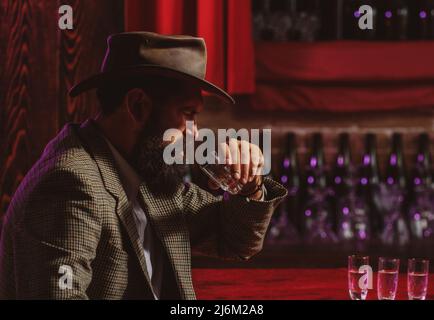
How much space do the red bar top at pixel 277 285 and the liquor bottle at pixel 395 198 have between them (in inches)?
29.3

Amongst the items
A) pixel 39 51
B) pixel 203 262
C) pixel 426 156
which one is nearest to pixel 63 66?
pixel 39 51

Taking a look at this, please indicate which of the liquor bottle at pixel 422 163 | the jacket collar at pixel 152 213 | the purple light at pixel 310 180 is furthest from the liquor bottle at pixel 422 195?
the jacket collar at pixel 152 213

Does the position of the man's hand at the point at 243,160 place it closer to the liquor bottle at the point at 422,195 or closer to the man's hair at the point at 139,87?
the man's hair at the point at 139,87

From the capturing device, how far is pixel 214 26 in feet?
10.2

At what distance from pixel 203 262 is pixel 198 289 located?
2.72 feet

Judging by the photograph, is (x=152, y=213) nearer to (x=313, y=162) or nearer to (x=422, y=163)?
(x=313, y=162)

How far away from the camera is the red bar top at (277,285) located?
1.99 metres

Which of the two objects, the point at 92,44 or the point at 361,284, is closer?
the point at 361,284

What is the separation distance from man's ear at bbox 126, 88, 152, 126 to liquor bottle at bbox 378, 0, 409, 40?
6.04 ft

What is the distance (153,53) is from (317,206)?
62.5 inches

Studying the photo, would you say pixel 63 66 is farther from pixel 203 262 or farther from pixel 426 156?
pixel 426 156

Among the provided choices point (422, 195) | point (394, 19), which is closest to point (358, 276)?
point (422, 195)
